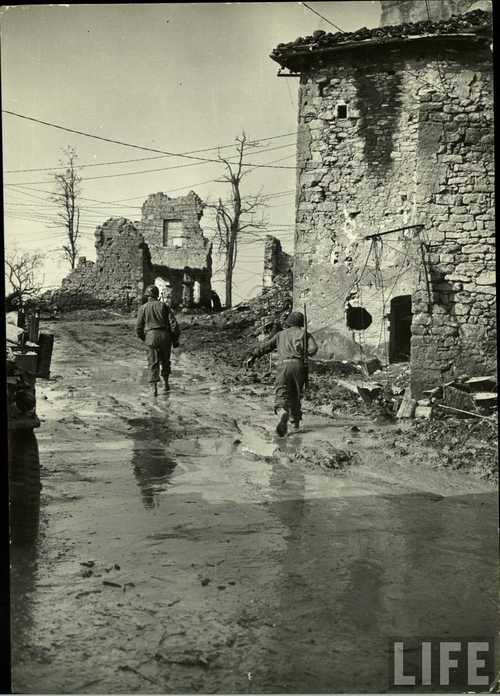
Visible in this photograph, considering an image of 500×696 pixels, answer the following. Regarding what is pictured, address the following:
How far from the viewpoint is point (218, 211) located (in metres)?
6.60

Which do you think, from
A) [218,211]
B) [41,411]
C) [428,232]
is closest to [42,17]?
[218,211]

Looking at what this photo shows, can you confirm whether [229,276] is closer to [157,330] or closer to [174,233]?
[157,330]

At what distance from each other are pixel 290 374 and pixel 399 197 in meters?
6.07

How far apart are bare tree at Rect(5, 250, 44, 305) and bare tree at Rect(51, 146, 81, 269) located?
52cm

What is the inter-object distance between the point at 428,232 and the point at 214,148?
358 centimetres

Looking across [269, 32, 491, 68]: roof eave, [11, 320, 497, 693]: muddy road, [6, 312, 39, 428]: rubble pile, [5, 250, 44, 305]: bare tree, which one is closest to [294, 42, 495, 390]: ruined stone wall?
[269, 32, 491, 68]: roof eave

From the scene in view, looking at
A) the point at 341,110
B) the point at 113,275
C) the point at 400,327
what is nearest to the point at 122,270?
the point at 113,275

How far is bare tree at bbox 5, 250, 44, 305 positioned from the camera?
4.33 metres

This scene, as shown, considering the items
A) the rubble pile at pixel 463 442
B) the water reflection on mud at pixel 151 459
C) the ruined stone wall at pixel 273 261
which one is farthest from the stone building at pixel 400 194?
the water reflection on mud at pixel 151 459

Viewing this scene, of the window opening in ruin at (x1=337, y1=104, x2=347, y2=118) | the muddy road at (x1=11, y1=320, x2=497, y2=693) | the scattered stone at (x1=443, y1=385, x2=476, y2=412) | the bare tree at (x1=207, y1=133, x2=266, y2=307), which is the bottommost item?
the muddy road at (x1=11, y1=320, x2=497, y2=693)

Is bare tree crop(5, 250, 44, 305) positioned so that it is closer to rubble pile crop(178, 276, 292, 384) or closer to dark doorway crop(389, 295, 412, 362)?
rubble pile crop(178, 276, 292, 384)

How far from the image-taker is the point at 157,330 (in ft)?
21.0

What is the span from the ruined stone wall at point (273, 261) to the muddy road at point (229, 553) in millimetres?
1752

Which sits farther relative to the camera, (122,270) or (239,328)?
(122,270)
